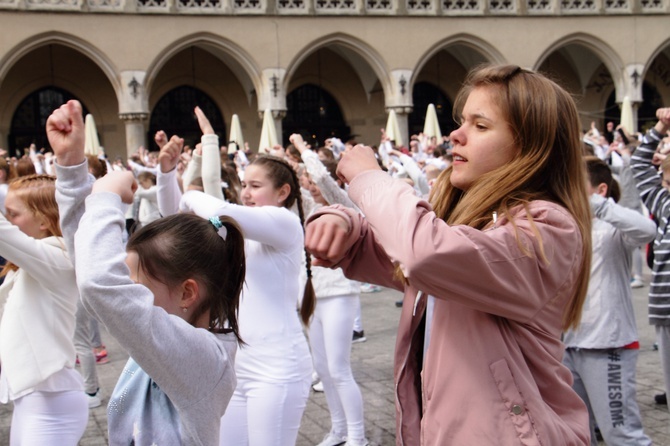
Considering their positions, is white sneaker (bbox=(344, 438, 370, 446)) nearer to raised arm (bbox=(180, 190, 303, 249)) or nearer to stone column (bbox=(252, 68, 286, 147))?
raised arm (bbox=(180, 190, 303, 249))

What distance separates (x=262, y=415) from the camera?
3252 mm

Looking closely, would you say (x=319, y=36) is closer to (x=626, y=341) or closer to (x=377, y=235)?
(x=626, y=341)

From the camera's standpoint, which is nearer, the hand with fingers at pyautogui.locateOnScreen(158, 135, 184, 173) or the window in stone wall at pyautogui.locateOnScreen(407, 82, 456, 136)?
the hand with fingers at pyautogui.locateOnScreen(158, 135, 184, 173)

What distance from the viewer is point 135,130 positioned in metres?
20.9

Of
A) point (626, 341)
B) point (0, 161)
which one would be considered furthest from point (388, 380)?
point (0, 161)

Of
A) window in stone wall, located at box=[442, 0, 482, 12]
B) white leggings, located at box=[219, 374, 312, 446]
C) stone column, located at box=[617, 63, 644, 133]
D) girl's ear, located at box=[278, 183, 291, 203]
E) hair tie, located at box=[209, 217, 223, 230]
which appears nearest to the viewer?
hair tie, located at box=[209, 217, 223, 230]

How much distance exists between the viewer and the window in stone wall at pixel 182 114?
79.2 feet

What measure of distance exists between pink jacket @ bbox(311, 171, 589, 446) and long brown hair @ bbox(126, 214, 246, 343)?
20.9 inches

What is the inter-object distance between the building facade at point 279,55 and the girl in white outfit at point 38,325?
17.8 meters

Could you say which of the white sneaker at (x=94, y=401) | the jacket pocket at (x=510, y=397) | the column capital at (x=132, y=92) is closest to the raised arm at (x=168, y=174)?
the jacket pocket at (x=510, y=397)

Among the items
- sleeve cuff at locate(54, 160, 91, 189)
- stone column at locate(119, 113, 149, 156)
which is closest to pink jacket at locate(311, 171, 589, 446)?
sleeve cuff at locate(54, 160, 91, 189)

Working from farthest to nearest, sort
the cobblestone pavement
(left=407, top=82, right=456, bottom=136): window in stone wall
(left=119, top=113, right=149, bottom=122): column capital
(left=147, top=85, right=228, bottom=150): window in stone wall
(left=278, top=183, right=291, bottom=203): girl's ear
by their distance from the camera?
(left=407, top=82, right=456, bottom=136): window in stone wall < (left=147, top=85, right=228, bottom=150): window in stone wall < (left=119, top=113, right=149, bottom=122): column capital < the cobblestone pavement < (left=278, top=183, right=291, bottom=203): girl's ear

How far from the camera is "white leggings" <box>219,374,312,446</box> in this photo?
3230 millimetres

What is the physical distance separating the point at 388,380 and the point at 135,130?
16237 millimetres
